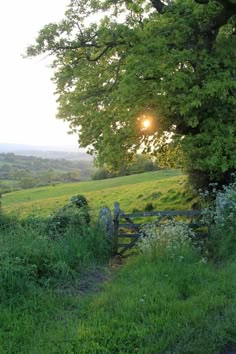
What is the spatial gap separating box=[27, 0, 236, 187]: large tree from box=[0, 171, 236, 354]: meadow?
14.8ft

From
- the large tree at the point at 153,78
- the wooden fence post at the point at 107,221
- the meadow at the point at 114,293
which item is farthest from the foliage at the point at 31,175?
the meadow at the point at 114,293

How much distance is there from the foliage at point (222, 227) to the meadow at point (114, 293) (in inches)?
1.2

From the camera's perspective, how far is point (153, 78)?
1472 cm

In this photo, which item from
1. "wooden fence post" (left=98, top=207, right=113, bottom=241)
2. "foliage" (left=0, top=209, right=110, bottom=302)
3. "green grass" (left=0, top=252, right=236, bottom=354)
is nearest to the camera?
"green grass" (left=0, top=252, right=236, bottom=354)

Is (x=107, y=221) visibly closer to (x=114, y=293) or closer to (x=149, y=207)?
(x=114, y=293)

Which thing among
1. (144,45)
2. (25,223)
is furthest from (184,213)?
(144,45)

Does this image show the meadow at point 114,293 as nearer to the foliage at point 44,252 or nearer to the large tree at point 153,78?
the foliage at point 44,252

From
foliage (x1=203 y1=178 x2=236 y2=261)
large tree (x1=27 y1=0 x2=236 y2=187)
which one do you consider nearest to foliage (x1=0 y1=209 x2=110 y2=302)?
foliage (x1=203 y1=178 x2=236 y2=261)

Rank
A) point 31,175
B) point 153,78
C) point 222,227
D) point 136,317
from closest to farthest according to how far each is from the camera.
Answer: point 136,317 → point 222,227 → point 153,78 → point 31,175

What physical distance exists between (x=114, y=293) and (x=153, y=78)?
973 centimetres

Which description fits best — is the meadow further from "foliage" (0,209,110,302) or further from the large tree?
the large tree

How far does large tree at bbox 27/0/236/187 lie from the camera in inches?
553

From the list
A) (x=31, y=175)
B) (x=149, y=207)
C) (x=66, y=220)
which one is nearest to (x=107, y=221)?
(x=66, y=220)

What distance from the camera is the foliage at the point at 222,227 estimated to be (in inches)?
375
